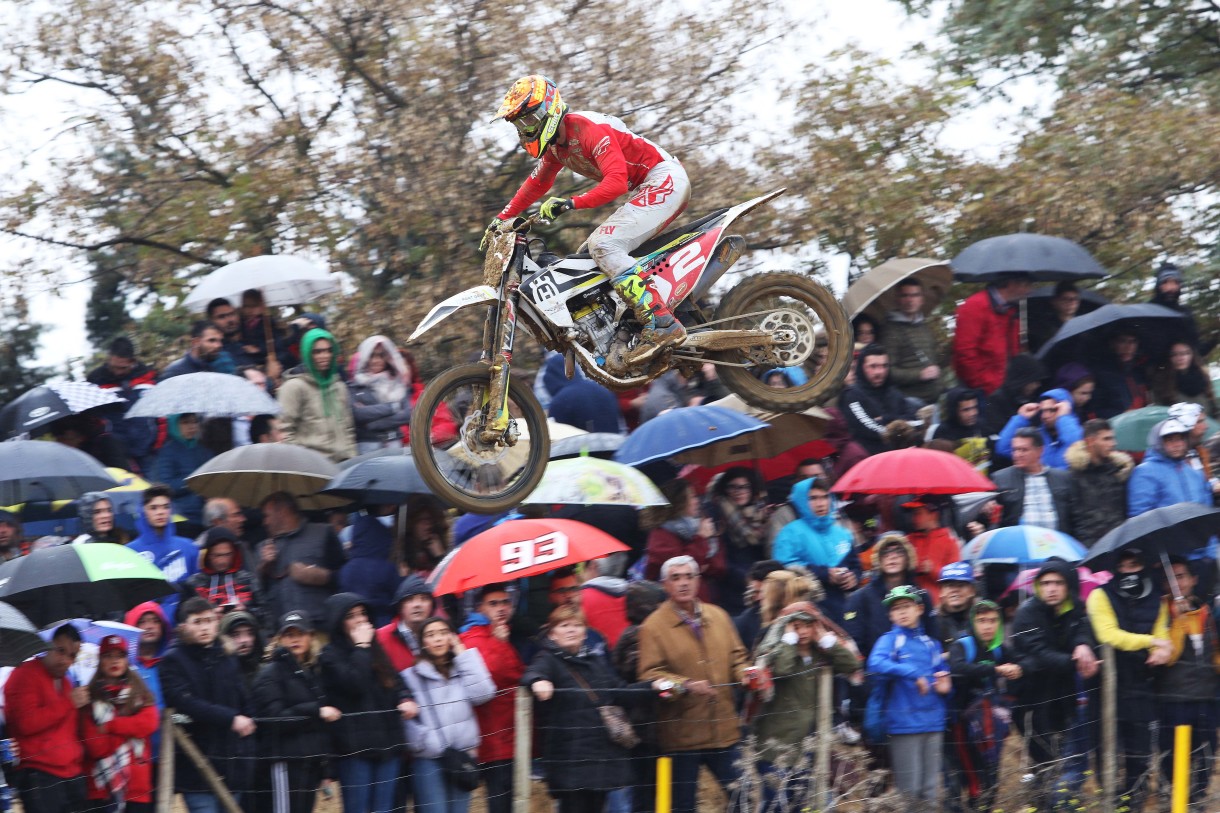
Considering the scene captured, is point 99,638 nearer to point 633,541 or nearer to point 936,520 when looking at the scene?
point 633,541

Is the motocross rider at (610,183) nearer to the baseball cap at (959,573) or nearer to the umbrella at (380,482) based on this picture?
the umbrella at (380,482)

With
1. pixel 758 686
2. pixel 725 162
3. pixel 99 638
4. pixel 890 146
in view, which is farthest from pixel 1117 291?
pixel 99 638

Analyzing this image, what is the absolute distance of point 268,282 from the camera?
12.2 metres

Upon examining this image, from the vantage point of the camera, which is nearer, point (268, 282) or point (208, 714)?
point (208, 714)

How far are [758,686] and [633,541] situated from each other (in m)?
2.20

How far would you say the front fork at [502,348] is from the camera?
8828 millimetres

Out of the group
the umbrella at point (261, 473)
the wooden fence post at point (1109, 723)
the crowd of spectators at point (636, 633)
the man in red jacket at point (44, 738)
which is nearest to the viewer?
the man in red jacket at point (44, 738)

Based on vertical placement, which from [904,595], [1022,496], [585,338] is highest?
[585,338]

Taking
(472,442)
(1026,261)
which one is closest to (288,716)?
(472,442)

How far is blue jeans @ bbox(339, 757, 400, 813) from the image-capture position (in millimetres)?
8391

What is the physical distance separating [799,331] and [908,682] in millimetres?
2004

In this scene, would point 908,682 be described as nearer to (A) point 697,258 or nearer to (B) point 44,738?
(A) point 697,258

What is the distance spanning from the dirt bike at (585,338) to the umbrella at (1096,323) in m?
3.46

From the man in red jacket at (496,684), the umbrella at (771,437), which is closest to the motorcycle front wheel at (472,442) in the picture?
the man in red jacket at (496,684)
